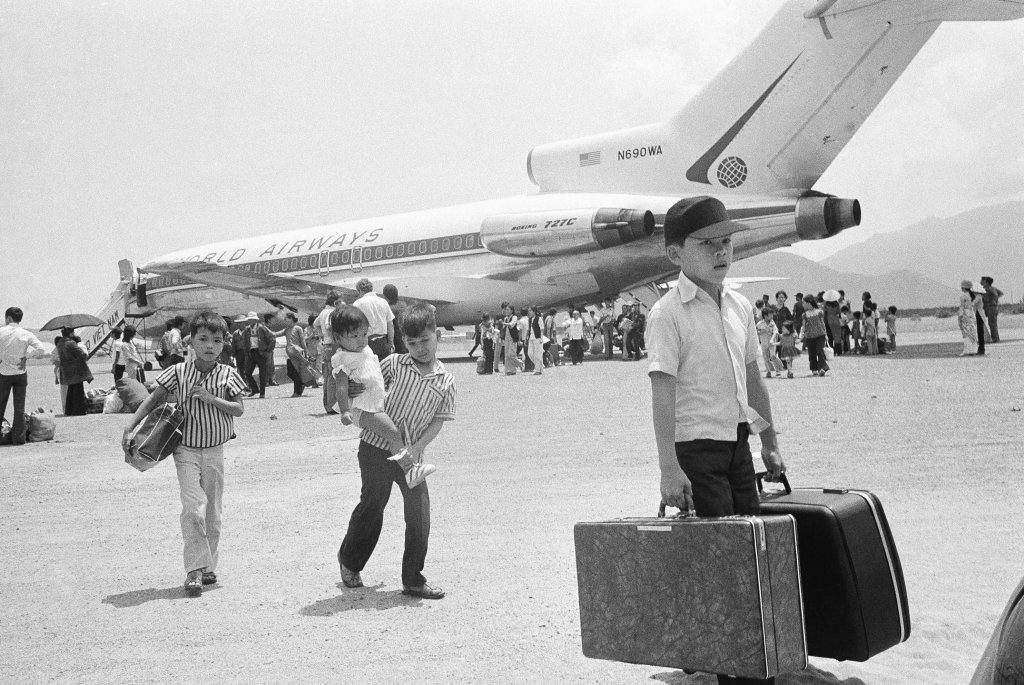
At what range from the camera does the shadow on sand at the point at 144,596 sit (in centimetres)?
560

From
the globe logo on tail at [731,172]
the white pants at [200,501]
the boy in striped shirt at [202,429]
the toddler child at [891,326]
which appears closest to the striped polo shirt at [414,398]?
the boy in striped shirt at [202,429]

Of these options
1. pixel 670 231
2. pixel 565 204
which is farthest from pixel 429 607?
pixel 565 204

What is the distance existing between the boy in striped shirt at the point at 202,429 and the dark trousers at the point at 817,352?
528 inches

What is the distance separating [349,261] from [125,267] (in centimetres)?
916

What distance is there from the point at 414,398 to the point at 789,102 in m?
16.7

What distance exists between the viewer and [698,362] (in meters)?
3.71

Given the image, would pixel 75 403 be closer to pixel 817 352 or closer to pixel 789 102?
pixel 817 352

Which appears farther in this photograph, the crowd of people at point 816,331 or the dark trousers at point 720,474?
the crowd of people at point 816,331

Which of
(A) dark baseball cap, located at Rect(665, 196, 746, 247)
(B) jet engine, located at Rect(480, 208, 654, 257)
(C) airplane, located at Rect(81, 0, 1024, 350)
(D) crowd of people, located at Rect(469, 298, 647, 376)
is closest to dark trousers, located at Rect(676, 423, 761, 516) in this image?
(A) dark baseball cap, located at Rect(665, 196, 746, 247)

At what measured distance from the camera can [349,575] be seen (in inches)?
223

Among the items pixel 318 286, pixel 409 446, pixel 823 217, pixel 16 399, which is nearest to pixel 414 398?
pixel 409 446

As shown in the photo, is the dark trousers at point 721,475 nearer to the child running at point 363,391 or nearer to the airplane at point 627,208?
the child running at point 363,391

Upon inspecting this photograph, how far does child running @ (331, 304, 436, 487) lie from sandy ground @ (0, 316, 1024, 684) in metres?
0.70

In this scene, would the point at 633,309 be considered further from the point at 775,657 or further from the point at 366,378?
the point at 775,657
